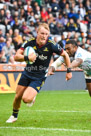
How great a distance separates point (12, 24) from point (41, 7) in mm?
3983

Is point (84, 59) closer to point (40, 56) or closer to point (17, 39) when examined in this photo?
point (40, 56)

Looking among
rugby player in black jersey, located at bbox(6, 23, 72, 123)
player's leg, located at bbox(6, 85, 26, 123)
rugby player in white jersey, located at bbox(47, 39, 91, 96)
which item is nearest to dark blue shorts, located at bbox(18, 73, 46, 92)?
rugby player in black jersey, located at bbox(6, 23, 72, 123)

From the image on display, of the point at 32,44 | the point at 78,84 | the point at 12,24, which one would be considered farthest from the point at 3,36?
the point at 32,44

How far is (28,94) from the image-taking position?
26.6 ft

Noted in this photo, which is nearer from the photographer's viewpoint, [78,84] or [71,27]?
[78,84]

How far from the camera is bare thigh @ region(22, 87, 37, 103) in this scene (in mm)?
8078

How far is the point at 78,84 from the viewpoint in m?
19.5

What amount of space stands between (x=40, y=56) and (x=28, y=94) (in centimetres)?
89

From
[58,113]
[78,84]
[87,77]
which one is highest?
[87,77]

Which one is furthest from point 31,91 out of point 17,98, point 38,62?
point 38,62

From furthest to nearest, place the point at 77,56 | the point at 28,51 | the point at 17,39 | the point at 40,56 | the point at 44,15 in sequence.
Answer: the point at 44,15, the point at 17,39, the point at 77,56, the point at 40,56, the point at 28,51

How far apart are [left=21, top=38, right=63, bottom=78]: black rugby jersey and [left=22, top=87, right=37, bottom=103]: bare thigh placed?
383 millimetres

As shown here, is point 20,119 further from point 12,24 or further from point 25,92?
point 12,24

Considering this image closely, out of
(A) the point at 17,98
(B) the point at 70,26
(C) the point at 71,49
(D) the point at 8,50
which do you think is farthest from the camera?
(B) the point at 70,26
